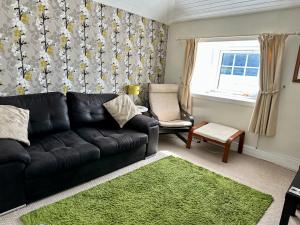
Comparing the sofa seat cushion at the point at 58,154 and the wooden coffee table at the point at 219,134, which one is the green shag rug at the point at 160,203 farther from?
the wooden coffee table at the point at 219,134

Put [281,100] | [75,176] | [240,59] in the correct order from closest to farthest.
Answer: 1. [75,176]
2. [281,100]
3. [240,59]

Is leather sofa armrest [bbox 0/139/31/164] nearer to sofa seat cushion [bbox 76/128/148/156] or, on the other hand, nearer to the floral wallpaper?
sofa seat cushion [bbox 76/128/148/156]

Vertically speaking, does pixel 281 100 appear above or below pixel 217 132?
above

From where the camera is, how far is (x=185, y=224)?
1.70 meters

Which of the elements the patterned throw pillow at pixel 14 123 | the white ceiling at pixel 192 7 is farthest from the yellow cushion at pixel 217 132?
the patterned throw pillow at pixel 14 123

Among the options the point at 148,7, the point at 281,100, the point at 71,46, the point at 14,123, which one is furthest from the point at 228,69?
the point at 14,123

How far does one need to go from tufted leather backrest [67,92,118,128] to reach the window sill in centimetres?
167

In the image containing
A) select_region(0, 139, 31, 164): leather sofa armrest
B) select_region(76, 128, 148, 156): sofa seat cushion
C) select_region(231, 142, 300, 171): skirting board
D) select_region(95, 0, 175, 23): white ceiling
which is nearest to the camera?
select_region(0, 139, 31, 164): leather sofa armrest

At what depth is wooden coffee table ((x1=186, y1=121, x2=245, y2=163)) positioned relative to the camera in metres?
2.88

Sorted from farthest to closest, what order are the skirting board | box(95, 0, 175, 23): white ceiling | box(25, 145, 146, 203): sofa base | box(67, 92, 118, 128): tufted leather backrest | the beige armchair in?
the beige armchair
box(95, 0, 175, 23): white ceiling
the skirting board
box(67, 92, 118, 128): tufted leather backrest
box(25, 145, 146, 203): sofa base

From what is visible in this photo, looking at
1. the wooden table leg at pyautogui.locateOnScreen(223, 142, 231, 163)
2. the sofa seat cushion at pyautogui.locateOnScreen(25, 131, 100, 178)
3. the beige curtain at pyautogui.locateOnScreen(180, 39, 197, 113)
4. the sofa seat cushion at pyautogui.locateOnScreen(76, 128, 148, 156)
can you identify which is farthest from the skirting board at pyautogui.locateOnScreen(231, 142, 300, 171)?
the sofa seat cushion at pyautogui.locateOnScreen(25, 131, 100, 178)

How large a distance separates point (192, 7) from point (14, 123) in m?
3.04

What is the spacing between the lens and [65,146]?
215cm

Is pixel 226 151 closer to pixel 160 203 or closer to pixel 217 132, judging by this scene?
pixel 217 132
